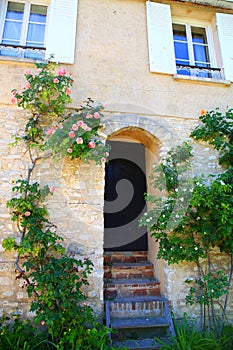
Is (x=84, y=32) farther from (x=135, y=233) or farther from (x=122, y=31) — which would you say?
(x=135, y=233)

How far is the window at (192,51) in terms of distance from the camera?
4.80 meters

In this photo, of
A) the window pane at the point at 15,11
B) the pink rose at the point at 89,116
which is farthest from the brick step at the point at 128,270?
the window pane at the point at 15,11

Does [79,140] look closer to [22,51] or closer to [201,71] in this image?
[22,51]

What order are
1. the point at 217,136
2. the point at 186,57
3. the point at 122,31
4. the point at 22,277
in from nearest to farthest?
the point at 22,277
the point at 217,136
the point at 122,31
the point at 186,57

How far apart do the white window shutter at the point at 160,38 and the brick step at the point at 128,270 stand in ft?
11.4

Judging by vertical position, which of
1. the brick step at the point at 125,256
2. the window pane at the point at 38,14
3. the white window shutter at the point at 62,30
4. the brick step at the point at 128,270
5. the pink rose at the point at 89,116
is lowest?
the brick step at the point at 128,270

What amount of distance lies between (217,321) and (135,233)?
2067mm

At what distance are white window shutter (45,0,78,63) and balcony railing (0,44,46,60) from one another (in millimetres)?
157

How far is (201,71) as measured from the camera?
486cm

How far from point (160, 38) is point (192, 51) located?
74cm

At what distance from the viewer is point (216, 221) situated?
3.54m

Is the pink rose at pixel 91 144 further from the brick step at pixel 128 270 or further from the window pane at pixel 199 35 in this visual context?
the window pane at pixel 199 35

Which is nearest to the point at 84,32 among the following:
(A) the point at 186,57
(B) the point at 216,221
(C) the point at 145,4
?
(C) the point at 145,4

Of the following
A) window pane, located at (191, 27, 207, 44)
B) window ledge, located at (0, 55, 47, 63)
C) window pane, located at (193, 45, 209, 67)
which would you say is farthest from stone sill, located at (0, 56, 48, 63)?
window pane, located at (191, 27, 207, 44)
